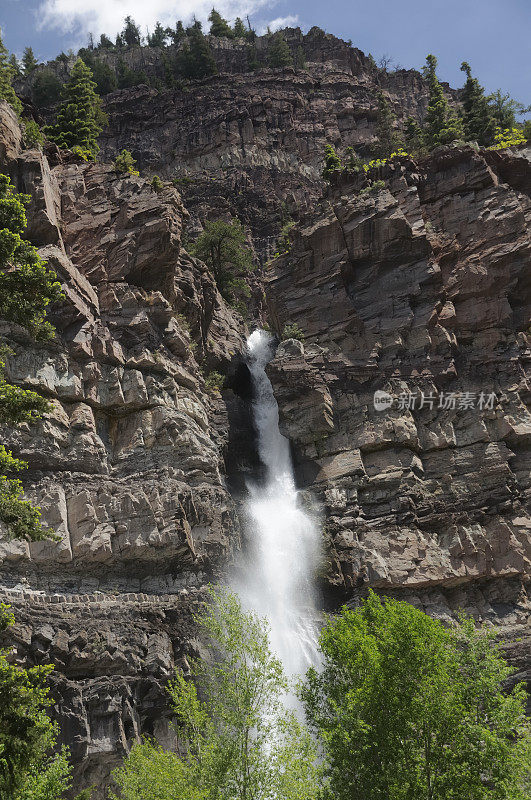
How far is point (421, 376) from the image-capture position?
39.8 meters

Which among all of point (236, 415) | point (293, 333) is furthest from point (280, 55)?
point (236, 415)

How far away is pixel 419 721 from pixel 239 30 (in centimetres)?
9360

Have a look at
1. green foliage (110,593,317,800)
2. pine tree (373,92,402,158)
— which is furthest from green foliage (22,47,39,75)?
green foliage (110,593,317,800)

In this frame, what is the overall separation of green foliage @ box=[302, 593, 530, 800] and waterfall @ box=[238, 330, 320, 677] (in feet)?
31.8

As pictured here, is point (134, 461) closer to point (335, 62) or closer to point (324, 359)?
point (324, 359)

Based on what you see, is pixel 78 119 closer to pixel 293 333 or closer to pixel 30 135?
pixel 30 135

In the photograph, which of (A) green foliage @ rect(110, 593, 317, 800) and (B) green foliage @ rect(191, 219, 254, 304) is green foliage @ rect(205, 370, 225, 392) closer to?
(B) green foliage @ rect(191, 219, 254, 304)

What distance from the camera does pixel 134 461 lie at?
106 feet

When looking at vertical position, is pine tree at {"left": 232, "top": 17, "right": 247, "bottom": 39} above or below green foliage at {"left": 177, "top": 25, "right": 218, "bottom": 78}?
above

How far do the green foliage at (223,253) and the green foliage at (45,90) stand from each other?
3794cm

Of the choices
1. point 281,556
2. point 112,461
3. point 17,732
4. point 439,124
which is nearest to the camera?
point 17,732

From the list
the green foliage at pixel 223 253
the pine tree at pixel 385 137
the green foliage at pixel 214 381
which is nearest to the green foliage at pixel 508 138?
the pine tree at pixel 385 137

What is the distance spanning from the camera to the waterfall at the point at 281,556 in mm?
30438

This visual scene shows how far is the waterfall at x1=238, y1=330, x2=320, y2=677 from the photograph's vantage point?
30.4m
